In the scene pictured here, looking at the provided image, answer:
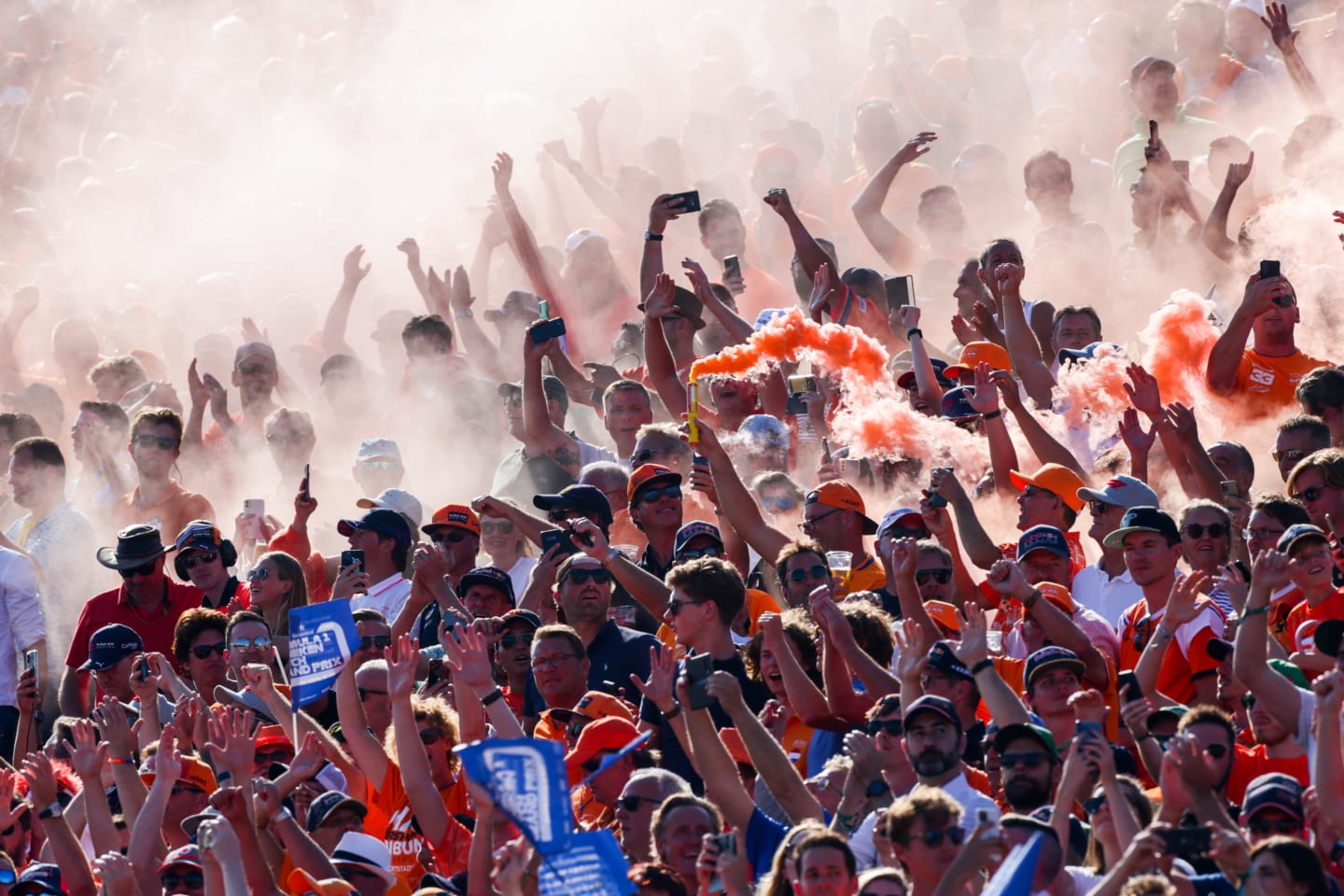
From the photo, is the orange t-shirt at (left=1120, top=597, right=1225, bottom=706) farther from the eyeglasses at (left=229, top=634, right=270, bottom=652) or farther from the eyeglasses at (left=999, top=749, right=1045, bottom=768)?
the eyeglasses at (left=229, top=634, right=270, bottom=652)

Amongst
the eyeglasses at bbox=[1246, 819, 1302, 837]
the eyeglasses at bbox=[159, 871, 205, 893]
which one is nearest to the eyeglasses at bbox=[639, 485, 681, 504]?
the eyeglasses at bbox=[159, 871, 205, 893]

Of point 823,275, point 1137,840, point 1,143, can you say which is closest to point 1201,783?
point 1137,840

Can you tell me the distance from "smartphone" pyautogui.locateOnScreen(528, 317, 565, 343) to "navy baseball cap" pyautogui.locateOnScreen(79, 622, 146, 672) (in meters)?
2.00

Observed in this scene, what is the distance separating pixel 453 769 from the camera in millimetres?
6059

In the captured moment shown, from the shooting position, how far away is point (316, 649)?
243 inches

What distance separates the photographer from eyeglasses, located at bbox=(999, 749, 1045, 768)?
4.89 meters

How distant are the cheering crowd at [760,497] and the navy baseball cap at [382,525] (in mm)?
54

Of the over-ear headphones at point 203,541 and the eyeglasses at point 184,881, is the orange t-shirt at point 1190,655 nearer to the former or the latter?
the eyeglasses at point 184,881

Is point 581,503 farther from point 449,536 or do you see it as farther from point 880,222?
point 880,222

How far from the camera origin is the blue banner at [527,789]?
4199 mm

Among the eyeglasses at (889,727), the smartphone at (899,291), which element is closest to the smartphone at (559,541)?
Result: the eyeglasses at (889,727)

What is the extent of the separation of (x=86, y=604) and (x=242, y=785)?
264 centimetres

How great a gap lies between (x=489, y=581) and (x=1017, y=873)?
3370 mm

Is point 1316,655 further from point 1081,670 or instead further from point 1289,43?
point 1289,43
